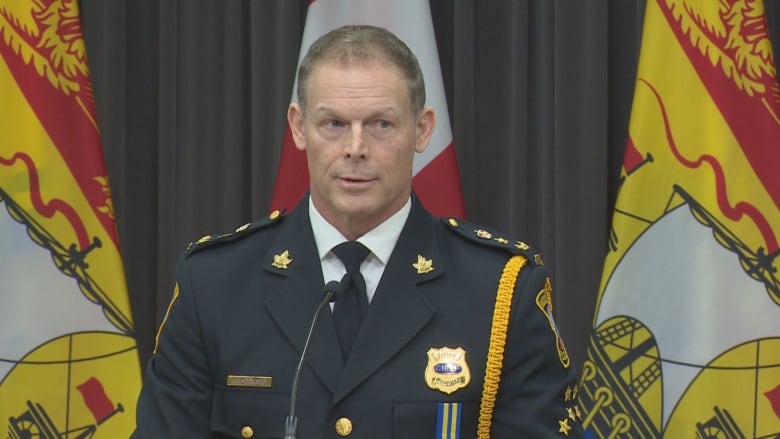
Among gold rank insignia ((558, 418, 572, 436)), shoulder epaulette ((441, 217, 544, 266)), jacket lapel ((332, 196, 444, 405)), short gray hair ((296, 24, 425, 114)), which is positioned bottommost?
gold rank insignia ((558, 418, 572, 436))

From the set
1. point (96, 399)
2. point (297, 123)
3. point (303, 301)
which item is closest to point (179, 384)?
point (303, 301)

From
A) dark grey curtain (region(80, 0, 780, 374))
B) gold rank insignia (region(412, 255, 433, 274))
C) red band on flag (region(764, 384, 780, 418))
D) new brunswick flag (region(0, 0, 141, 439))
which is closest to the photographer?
gold rank insignia (region(412, 255, 433, 274))

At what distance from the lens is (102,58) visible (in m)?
3.19

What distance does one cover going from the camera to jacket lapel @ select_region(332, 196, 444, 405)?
5.49 ft

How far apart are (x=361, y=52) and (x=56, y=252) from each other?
4.65ft

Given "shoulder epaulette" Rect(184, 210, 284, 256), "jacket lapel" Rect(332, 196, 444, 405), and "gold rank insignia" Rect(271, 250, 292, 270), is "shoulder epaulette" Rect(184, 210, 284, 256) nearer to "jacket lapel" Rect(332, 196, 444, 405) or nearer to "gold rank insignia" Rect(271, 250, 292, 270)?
"gold rank insignia" Rect(271, 250, 292, 270)

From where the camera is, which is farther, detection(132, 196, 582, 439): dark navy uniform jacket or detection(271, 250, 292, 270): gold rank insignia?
detection(271, 250, 292, 270): gold rank insignia

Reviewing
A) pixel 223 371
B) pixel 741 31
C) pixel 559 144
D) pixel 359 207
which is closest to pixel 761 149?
pixel 741 31

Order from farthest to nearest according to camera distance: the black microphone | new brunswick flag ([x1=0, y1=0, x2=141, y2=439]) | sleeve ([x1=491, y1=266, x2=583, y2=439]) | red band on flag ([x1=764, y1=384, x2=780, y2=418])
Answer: new brunswick flag ([x1=0, y1=0, x2=141, y2=439]), red band on flag ([x1=764, y1=384, x2=780, y2=418]), sleeve ([x1=491, y1=266, x2=583, y2=439]), the black microphone

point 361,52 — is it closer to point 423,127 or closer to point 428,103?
point 423,127

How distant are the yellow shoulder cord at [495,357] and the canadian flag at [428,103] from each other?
115 cm

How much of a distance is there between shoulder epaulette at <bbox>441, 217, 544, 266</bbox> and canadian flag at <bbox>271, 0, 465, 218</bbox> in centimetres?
94

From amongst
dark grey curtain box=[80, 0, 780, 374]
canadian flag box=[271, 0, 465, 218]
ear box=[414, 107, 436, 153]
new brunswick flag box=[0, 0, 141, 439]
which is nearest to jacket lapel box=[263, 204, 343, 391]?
ear box=[414, 107, 436, 153]

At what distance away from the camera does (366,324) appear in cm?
170
